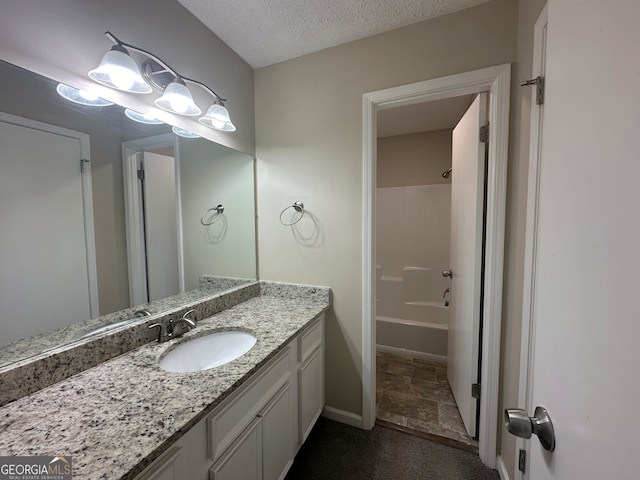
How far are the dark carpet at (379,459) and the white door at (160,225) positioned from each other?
4.15 ft

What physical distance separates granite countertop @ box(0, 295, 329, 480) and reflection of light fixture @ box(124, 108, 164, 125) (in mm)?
1034

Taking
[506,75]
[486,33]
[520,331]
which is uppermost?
[486,33]

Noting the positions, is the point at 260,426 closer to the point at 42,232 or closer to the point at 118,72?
the point at 42,232

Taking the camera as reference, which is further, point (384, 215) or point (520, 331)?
point (384, 215)

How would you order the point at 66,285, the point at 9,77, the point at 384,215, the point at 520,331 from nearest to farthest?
the point at 9,77 → the point at 66,285 → the point at 520,331 → the point at 384,215

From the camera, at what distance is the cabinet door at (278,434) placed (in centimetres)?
106

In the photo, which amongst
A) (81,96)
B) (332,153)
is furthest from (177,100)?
(332,153)

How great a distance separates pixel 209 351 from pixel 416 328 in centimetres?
211

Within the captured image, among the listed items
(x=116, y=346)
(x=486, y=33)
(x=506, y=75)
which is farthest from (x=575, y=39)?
(x=116, y=346)

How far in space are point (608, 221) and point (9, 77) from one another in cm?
156

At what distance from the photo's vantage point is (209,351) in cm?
125

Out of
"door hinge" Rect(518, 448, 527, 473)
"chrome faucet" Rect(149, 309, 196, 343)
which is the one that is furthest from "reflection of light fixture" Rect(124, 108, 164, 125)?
"door hinge" Rect(518, 448, 527, 473)

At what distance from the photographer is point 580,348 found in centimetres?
42

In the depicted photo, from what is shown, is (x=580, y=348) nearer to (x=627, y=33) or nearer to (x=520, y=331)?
(x=627, y=33)
